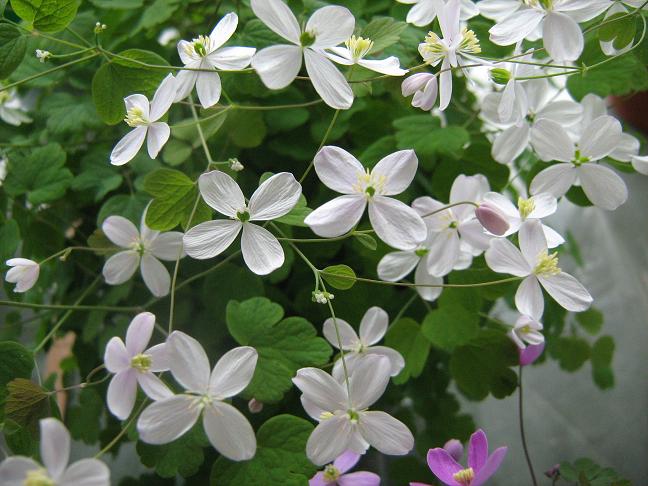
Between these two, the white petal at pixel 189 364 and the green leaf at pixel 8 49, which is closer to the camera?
the white petal at pixel 189 364

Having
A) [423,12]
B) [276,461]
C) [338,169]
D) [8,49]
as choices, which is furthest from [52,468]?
[423,12]

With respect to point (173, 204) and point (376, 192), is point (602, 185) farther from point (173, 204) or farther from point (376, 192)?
point (173, 204)

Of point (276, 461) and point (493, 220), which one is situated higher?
point (493, 220)

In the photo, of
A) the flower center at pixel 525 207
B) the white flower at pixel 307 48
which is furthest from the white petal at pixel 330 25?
the flower center at pixel 525 207

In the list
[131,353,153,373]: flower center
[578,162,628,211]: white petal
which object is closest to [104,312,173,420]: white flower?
[131,353,153,373]: flower center

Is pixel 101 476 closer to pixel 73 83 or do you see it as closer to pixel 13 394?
pixel 13 394

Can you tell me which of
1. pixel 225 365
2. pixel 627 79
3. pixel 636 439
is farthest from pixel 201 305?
pixel 636 439

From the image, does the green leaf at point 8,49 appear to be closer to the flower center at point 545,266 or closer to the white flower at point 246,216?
the white flower at point 246,216
